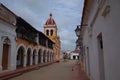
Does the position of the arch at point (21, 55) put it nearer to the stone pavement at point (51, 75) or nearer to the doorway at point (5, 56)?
the stone pavement at point (51, 75)

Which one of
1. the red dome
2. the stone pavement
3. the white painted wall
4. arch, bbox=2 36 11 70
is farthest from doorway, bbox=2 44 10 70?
the red dome

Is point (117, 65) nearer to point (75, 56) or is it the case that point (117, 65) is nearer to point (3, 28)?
point (3, 28)

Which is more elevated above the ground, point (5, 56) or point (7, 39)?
point (7, 39)

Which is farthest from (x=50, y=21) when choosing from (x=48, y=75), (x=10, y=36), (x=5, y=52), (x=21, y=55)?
(x=48, y=75)

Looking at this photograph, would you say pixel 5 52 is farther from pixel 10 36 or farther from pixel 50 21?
pixel 50 21

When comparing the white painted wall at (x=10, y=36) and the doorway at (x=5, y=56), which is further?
the doorway at (x=5, y=56)

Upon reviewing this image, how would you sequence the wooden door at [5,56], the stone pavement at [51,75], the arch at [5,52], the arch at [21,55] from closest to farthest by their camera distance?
the stone pavement at [51,75]
the arch at [5,52]
the wooden door at [5,56]
the arch at [21,55]

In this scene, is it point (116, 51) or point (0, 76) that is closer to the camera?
point (116, 51)

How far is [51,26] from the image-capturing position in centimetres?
4578

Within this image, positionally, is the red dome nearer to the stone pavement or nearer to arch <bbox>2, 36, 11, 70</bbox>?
the stone pavement

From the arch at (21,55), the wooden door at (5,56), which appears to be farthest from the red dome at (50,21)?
the wooden door at (5,56)

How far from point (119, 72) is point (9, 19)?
12.1 m

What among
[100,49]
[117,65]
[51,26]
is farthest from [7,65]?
[51,26]

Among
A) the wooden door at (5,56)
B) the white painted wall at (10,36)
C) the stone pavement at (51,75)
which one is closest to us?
the stone pavement at (51,75)
